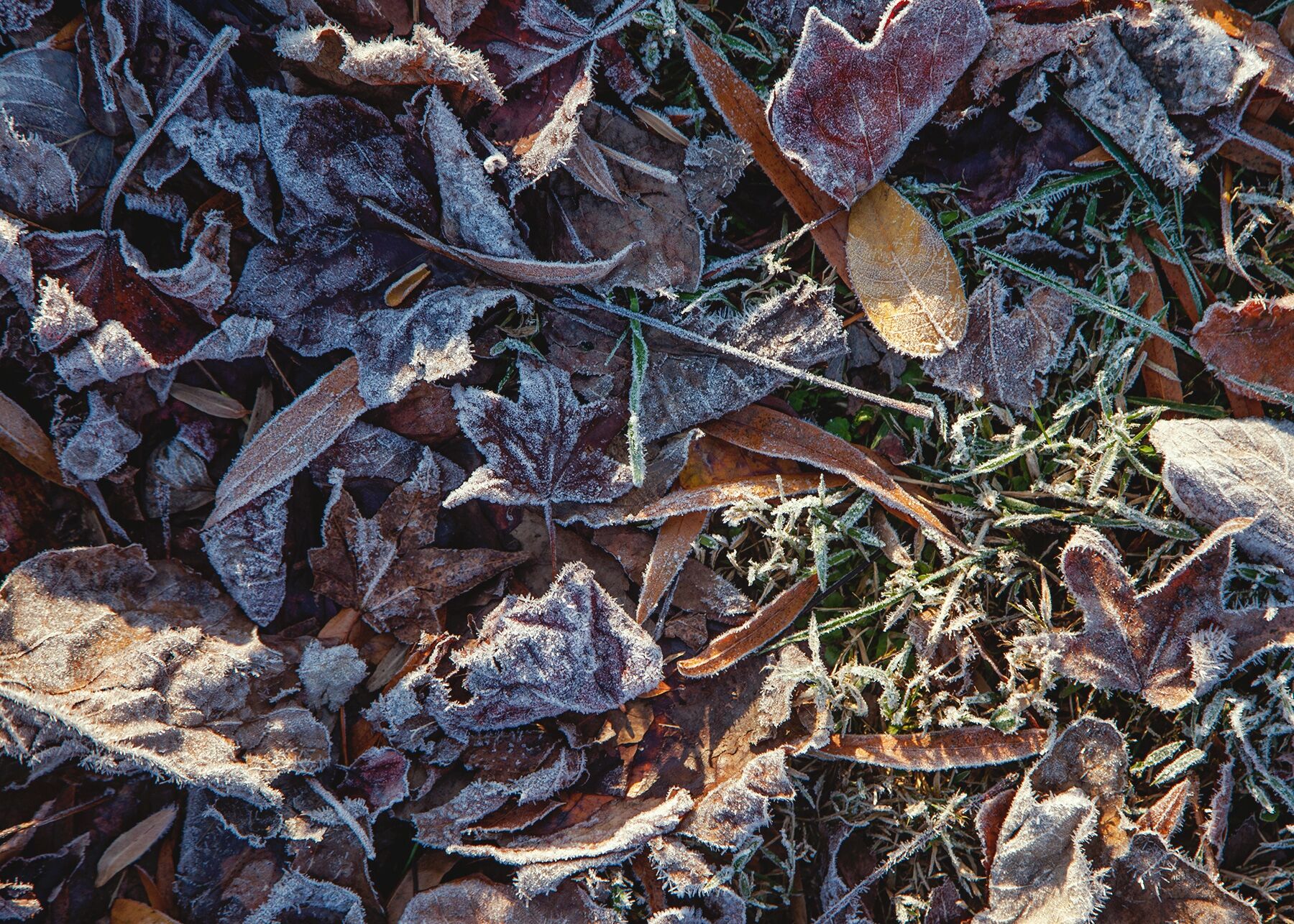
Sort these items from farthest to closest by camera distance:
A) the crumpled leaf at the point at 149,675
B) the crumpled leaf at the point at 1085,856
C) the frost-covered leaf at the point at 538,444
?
the frost-covered leaf at the point at 538,444 → the crumpled leaf at the point at 1085,856 → the crumpled leaf at the point at 149,675

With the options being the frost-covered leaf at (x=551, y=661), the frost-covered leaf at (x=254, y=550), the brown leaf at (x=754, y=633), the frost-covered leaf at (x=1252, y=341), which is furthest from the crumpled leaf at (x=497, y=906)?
the frost-covered leaf at (x=1252, y=341)

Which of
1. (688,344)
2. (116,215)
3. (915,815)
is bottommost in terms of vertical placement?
(915,815)

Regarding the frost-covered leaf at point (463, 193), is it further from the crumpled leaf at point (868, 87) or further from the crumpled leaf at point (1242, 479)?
the crumpled leaf at point (1242, 479)

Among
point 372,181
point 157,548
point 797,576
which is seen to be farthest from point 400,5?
point 797,576

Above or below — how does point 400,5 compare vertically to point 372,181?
above

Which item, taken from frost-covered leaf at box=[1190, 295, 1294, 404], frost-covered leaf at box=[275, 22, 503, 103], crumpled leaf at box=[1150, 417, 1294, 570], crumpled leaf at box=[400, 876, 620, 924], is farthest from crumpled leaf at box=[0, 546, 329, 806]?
frost-covered leaf at box=[1190, 295, 1294, 404]

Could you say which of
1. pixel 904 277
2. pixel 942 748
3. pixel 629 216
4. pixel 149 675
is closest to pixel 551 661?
pixel 149 675

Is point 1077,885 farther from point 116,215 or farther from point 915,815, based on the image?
point 116,215

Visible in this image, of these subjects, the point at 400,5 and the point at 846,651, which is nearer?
the point at 400,5
